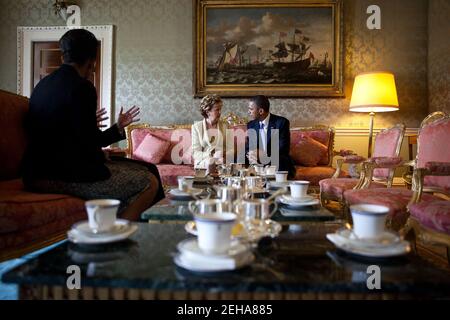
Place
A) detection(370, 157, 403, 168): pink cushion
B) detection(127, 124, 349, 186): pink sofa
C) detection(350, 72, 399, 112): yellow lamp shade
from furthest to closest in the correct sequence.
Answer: detection(350, 72, 399, 112): yellow lamp shade → detection(127, 124, 349, 186): pink sofa → detection(370, 157, 403, 168): pink cushion

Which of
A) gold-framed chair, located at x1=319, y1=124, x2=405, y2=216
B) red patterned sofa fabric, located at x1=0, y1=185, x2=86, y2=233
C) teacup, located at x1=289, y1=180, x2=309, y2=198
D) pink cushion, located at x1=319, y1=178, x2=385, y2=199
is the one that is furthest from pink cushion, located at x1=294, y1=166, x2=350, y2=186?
red patterned sofa fabric, located at x1=0, y1=185, x2=86, y2=233

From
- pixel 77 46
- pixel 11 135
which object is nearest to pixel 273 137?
pixel 77 46

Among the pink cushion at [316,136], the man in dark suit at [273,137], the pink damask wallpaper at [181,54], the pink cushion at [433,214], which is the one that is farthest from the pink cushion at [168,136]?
the pink cushion at [433,214]

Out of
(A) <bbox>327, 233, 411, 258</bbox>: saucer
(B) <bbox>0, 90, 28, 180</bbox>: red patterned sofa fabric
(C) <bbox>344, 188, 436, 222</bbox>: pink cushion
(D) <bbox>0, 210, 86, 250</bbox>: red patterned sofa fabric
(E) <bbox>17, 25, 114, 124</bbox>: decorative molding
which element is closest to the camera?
(A) <bbox>327, 233, 411, 258</bbox>: saucer

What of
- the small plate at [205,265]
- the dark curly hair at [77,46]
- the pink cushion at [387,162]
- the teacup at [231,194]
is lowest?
the small plate at [205,265]

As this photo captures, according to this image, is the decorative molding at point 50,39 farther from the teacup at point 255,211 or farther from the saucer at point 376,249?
the saucer at point 376,249

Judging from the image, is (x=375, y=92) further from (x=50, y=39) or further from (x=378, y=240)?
(x=50, y=39)

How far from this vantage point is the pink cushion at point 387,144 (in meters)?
2.97

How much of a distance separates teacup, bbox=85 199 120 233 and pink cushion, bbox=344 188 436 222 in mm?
1392

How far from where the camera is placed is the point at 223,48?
414cm

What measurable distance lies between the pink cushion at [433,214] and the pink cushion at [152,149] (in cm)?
265

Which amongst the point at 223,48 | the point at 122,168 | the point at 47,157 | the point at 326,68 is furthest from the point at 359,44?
the point at 47,157

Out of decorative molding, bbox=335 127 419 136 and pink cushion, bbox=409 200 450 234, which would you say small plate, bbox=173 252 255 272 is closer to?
pink cushion, bbox=409 200 450 234

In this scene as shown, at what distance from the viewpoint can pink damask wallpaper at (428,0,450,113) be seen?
368 cm
